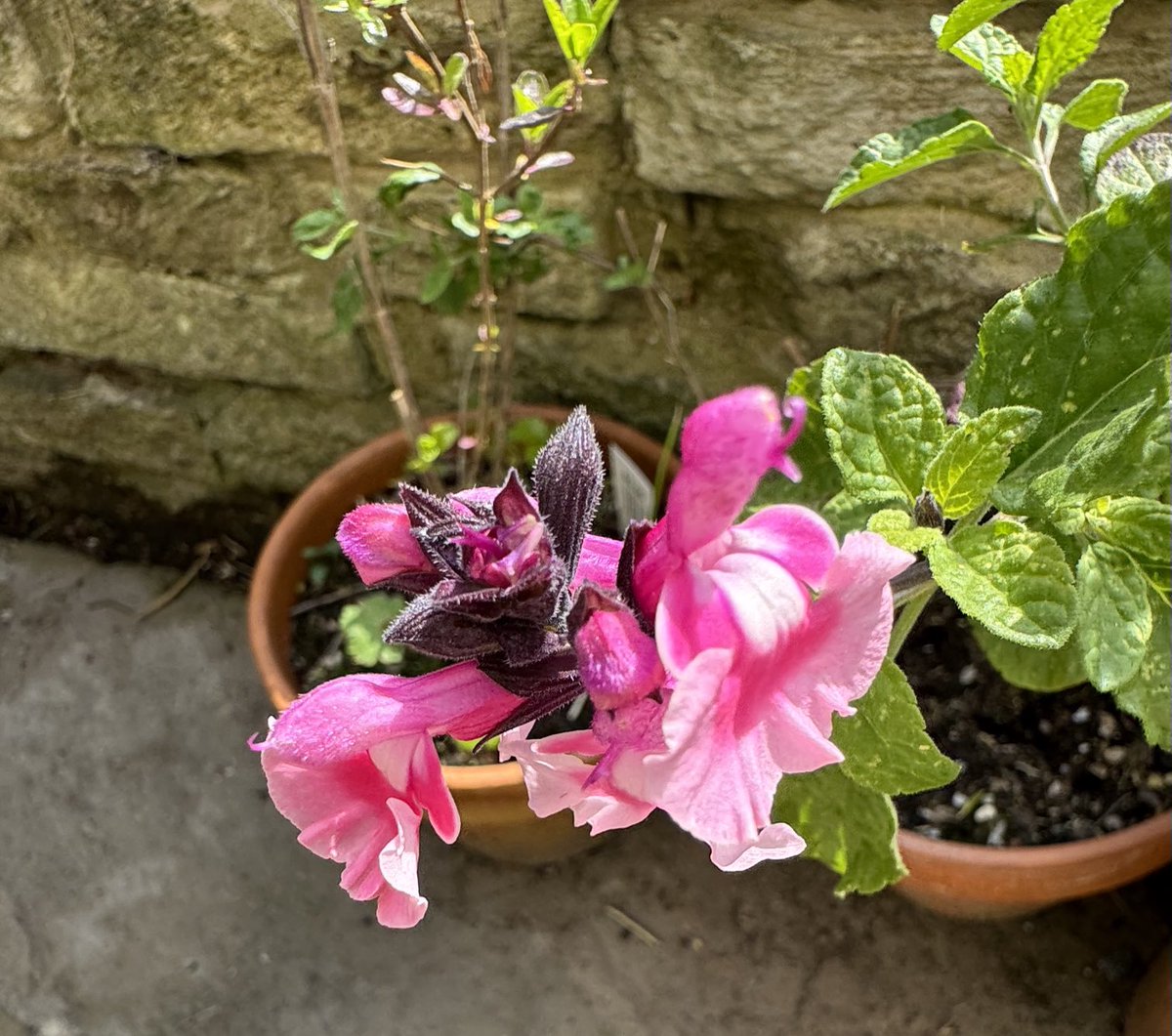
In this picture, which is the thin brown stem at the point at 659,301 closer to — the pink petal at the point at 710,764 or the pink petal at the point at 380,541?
the pink petal at the point at 380,541

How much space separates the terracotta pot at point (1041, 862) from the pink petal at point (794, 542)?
1.99ft

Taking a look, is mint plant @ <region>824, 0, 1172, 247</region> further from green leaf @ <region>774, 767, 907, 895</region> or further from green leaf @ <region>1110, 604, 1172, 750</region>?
green leaf @ <region>774, 767, 907, 895</region>

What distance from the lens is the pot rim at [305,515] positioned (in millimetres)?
1219

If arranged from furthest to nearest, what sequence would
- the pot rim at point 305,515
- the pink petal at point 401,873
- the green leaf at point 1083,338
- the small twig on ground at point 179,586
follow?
the small twig on ground at point 179,586 < the pot rim at point 305,515 < the green leaf at point 1083,338 < the pink petal at point 401,873

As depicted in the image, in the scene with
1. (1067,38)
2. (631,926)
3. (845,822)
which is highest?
(1067,38)

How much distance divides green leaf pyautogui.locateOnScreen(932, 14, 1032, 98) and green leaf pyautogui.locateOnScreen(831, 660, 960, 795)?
40 centimetres

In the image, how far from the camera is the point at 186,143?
116 centimetres

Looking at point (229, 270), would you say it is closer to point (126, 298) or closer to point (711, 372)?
point (126, 298)

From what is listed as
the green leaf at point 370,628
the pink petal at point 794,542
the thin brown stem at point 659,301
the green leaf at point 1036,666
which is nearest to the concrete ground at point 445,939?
the green leaf at point 370,628

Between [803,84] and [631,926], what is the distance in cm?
93

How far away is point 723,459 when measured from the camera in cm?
43

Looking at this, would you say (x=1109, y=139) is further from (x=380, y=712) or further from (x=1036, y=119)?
(x=380, y=712)

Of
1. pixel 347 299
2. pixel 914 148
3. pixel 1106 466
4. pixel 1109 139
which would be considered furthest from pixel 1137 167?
pixel 347 299

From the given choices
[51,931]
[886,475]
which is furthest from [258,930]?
[886,475]
